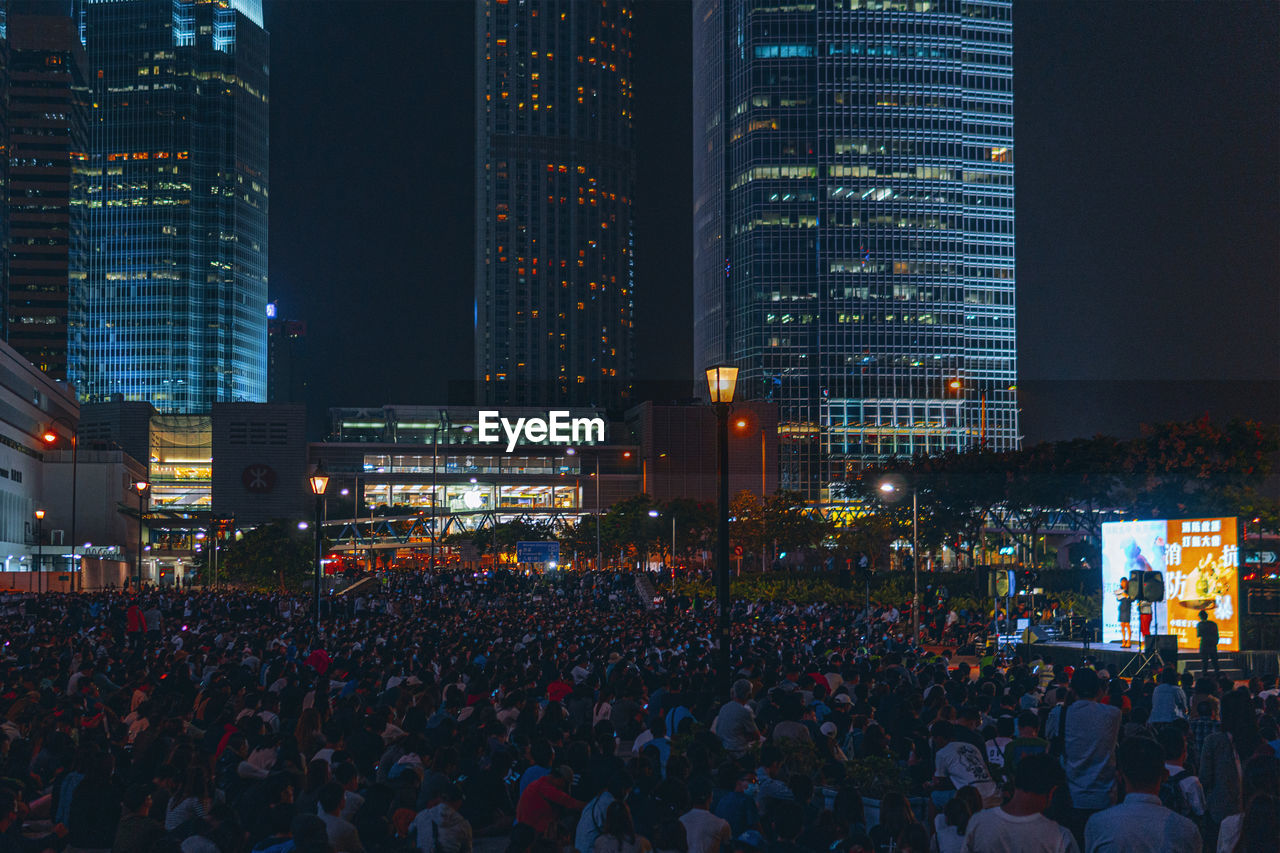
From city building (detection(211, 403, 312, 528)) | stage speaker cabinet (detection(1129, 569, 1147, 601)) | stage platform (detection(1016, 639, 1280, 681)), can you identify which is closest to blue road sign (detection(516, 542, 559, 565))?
stage platform (detection(1016, 639, 1280, 681))

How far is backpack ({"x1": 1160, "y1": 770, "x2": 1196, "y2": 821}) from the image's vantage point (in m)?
11.5

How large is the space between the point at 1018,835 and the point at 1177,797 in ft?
17.2

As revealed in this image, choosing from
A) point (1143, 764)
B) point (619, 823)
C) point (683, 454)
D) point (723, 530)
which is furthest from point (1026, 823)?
point (683, 454)

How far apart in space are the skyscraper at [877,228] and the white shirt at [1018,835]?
164764 millimetres

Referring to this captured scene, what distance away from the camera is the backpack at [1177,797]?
37.8 ft

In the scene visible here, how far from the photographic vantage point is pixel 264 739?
45.3 ft

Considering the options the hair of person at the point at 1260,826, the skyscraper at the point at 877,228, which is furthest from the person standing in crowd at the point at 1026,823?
the skyscraper at the point at 877,228

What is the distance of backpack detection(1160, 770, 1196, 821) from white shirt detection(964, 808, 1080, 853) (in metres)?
4.85

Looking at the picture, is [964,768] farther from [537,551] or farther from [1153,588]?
[537,551]

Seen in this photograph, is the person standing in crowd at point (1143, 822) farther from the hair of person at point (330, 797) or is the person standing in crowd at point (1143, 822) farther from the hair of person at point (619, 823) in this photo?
the hair of person at point (330, 797)

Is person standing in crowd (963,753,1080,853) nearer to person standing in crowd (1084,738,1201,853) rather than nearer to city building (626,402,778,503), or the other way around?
person standing in crowd (1084,738,1201,853)

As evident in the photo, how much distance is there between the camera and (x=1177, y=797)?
11633 mm

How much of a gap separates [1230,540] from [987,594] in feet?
96.6

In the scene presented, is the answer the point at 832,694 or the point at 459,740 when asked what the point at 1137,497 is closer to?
the point at 832,694
